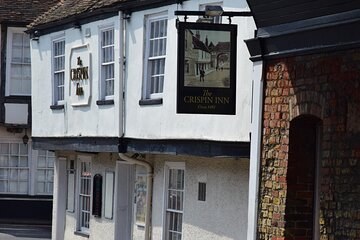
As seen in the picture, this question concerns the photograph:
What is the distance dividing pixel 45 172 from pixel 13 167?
1091 millimetres

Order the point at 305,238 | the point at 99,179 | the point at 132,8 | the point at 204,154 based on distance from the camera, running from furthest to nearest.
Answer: the point at 99,179 → the point at 132,8 → the point at 204,154 → the point at 305,238

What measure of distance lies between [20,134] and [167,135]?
1761 cm

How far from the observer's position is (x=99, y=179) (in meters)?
26.0

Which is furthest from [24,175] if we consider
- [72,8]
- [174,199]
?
[174,199]

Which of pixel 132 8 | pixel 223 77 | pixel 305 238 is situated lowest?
pixel 305 238

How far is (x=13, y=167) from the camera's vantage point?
37.3m

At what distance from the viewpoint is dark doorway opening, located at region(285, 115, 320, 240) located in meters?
13.6

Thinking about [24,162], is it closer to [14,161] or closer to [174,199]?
[14,161]

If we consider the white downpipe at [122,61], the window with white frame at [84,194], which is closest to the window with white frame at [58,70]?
the window with white frame at [84,194]

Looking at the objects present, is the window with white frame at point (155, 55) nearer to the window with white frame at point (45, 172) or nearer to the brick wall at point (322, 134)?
the brick wall at point (322, 134)

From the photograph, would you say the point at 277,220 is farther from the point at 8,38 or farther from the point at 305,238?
the point at 8,38

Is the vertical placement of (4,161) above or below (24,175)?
above

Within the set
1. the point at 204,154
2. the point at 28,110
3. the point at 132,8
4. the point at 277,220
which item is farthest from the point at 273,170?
the point at 28,110

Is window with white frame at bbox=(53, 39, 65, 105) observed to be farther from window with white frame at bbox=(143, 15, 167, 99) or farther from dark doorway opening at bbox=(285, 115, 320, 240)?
dark doorway opening at bbox=(285, 115, 320, 240)
